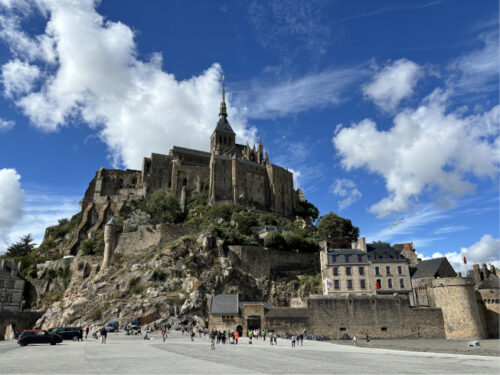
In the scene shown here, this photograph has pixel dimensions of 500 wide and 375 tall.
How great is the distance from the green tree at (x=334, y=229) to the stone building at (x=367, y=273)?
66.3 ft

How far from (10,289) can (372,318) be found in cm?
5107

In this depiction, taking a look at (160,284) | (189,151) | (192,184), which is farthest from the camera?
(189,151)

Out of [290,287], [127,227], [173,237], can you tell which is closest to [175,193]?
[127,227]

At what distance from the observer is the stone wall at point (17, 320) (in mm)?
48469

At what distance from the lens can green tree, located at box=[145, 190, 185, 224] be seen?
69.0 meters

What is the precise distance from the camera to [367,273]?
44438 millimetres

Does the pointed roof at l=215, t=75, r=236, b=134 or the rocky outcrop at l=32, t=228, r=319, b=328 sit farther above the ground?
the pointed roof at l=215, t=75, r=236, b=134

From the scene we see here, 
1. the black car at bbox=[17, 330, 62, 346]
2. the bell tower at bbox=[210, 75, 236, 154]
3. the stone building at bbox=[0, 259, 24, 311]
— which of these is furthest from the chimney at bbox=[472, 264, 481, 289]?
the bell tower at bbox=[210, 75, 236, 154]

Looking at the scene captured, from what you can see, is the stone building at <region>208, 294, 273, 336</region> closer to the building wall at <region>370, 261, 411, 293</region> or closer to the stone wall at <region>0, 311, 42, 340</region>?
the building wall at <region>370, 261, 411, 293</region>

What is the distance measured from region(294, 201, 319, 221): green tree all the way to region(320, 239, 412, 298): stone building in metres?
42.4

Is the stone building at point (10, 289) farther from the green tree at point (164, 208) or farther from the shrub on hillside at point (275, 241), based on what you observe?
the shrub on hillside at point (275, 241)

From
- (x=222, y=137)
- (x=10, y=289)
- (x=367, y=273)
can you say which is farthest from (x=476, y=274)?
(x=222, y=137)

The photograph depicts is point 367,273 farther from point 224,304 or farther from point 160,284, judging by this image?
point 160,284

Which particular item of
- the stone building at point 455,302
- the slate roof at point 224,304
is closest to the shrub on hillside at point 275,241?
the slate roof at point 224,304
